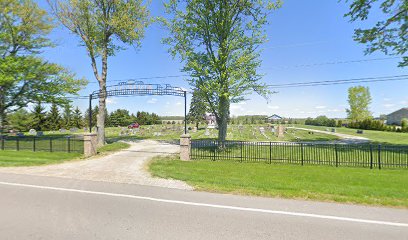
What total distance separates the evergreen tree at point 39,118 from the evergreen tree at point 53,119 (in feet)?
3.03

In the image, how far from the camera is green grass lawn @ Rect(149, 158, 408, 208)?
607cm

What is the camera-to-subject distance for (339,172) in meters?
9.59

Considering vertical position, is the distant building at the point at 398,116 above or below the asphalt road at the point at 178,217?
above

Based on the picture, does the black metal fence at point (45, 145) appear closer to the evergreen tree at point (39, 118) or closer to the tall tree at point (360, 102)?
the evergreen tree at point (39, 118)

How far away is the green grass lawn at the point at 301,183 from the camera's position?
6.07 meters

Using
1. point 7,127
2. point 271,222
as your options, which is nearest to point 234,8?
point 271,222

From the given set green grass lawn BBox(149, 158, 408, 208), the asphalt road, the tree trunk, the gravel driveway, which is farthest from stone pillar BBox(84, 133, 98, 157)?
the tree trunk

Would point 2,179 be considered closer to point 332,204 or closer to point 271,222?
point 271,222

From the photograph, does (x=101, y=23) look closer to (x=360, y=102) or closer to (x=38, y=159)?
(x=38, y=159)

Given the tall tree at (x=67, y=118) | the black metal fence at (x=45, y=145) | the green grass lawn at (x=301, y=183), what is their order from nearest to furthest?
the green grass lawn at (x=301, y=183) → the black metal fence at (x=45, y=145) → the tall tree at (x=67, y=118)

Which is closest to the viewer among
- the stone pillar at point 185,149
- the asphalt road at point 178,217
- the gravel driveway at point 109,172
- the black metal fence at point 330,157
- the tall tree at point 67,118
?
the asphalt road at point 178,217

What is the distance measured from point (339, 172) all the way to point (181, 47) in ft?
43.1

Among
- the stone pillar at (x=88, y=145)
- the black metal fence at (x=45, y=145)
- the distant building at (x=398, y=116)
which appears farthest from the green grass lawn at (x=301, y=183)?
the distant building at (x=398, y=116)

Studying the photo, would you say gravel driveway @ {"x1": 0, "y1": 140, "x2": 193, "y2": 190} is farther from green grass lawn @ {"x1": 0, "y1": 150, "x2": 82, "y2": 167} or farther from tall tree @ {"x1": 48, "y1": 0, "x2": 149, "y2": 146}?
tall tree @ {"x1": 48, "y1": 0, "x2": 149, "y2": 146}
